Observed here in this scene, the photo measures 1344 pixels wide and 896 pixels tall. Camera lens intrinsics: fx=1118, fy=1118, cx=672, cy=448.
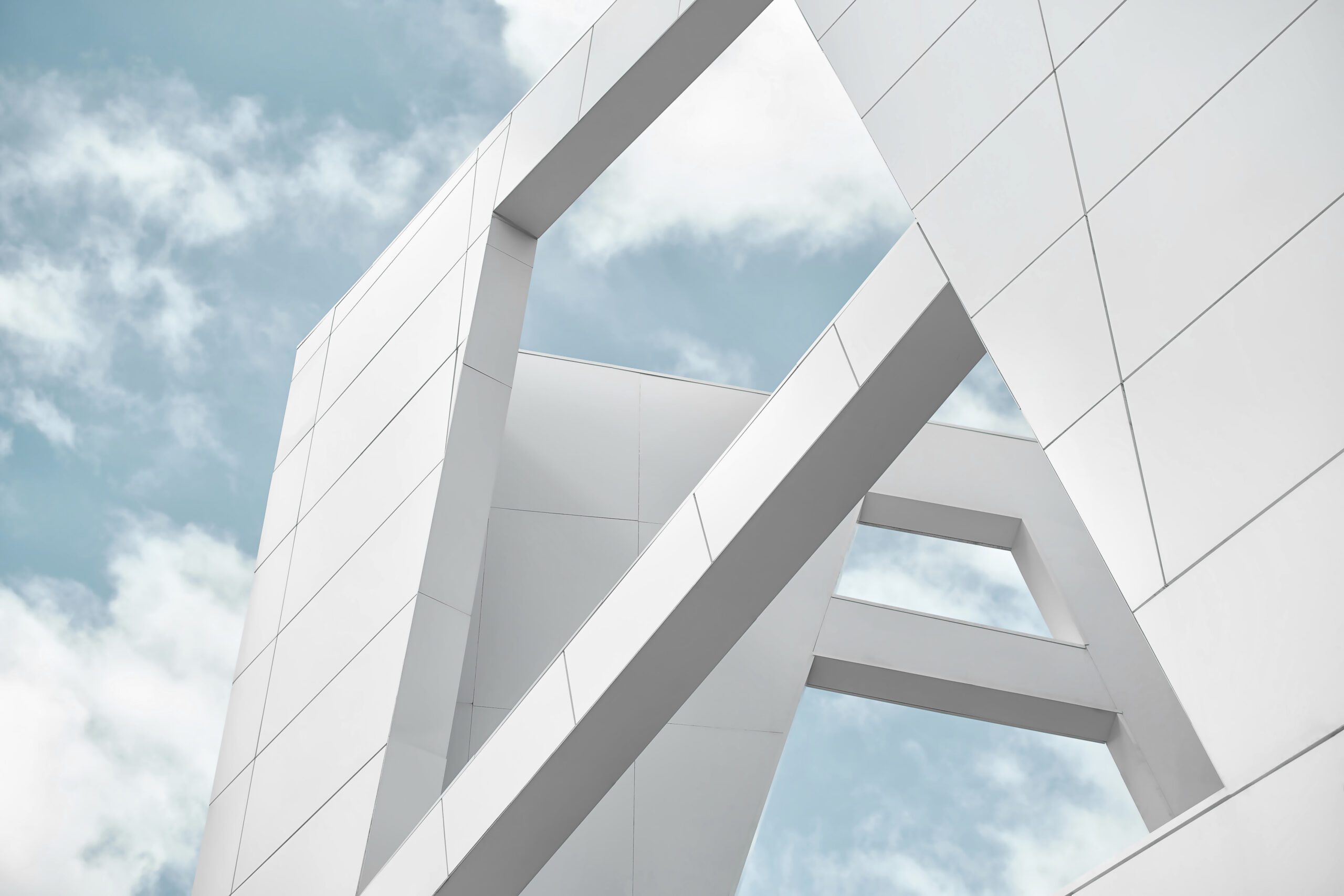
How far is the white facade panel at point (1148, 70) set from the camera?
651 cm

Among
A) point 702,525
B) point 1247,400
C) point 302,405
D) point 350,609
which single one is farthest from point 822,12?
point 302,405

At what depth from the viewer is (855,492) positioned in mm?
9438

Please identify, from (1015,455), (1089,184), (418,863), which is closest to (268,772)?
(418,863)

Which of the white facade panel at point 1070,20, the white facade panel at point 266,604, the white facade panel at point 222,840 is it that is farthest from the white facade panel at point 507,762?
the white facade panel at point 1070,20

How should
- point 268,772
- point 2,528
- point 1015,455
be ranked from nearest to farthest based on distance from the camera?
point 268,772
point 1015,455
point 2,528

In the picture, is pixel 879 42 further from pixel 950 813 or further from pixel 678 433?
pixel 950 813

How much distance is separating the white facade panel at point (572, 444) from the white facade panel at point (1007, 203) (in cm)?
1063

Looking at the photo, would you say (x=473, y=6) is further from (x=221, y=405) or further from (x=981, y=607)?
(x=981, y=607)

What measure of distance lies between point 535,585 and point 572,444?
8.85ft

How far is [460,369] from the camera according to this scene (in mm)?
13930

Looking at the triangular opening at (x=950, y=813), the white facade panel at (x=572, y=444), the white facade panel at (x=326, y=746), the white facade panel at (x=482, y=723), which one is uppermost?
the triangular opening at (x=950, y=813)

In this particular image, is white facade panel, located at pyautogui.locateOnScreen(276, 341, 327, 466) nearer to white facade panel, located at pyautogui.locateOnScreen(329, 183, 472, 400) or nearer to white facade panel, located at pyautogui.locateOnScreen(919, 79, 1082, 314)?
white facade panel, located at pyautogui.locateOnScreen(329, 183, 472, 400)

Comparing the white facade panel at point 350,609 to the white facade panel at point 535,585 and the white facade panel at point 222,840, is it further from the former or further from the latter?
the white facade panel at point 535,585

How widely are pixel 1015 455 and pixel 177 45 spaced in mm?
100080
